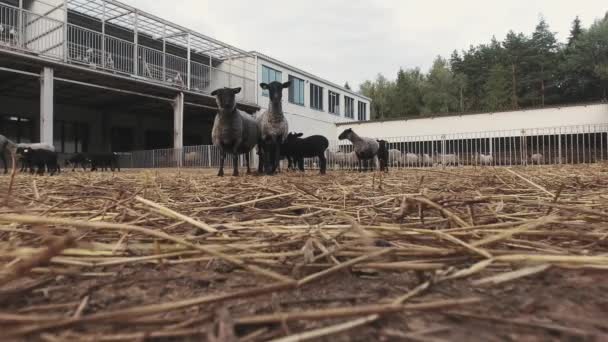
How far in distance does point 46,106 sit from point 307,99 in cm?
1874

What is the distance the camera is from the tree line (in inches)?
1966

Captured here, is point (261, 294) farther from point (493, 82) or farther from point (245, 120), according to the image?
point (493, 82)

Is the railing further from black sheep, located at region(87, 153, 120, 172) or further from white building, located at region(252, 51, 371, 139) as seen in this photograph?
black sheep, located at region(87, 153, 120, 172)

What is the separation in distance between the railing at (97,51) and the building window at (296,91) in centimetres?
480

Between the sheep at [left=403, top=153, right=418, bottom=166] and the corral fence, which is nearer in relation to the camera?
the corral fence

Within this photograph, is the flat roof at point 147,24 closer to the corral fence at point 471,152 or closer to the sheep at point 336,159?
the corral fence at point 471,152

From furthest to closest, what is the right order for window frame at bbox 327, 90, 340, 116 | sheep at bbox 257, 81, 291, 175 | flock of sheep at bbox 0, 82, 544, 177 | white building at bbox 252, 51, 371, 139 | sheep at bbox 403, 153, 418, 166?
window frame at bbox 327, 90, 340, 116
white building at bbox 252, 51, 371, 139
sheep at bbox 403, 153, 418, 166
sheep at bbox 257, 81, 291, 175
flock of sheep at bbox 0, 82, 544, 177

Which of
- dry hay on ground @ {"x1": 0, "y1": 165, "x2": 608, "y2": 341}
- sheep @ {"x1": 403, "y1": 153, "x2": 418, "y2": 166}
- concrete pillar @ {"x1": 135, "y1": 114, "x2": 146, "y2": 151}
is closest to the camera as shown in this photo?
dry hay on ground @ {"x1": 0, "y1": 165, "x2": 608, "y2": 341}

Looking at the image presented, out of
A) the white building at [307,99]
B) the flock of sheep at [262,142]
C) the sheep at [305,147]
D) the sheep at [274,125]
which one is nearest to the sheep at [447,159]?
the flock of sheep at [262,142]

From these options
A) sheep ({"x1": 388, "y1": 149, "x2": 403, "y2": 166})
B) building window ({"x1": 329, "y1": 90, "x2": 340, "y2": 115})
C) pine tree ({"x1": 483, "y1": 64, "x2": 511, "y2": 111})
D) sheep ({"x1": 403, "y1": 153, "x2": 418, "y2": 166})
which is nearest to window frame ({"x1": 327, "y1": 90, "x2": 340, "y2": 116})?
building window ({"x1": 329, "y1": 90, "x2": 340, "y2": 115})

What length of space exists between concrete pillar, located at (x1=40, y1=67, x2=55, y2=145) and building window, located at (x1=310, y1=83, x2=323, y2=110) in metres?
19.1

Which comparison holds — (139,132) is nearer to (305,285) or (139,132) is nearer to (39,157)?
(39,157)

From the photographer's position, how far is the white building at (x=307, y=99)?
2470cm

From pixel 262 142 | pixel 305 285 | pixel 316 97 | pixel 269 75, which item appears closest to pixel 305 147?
pixel 262 142
